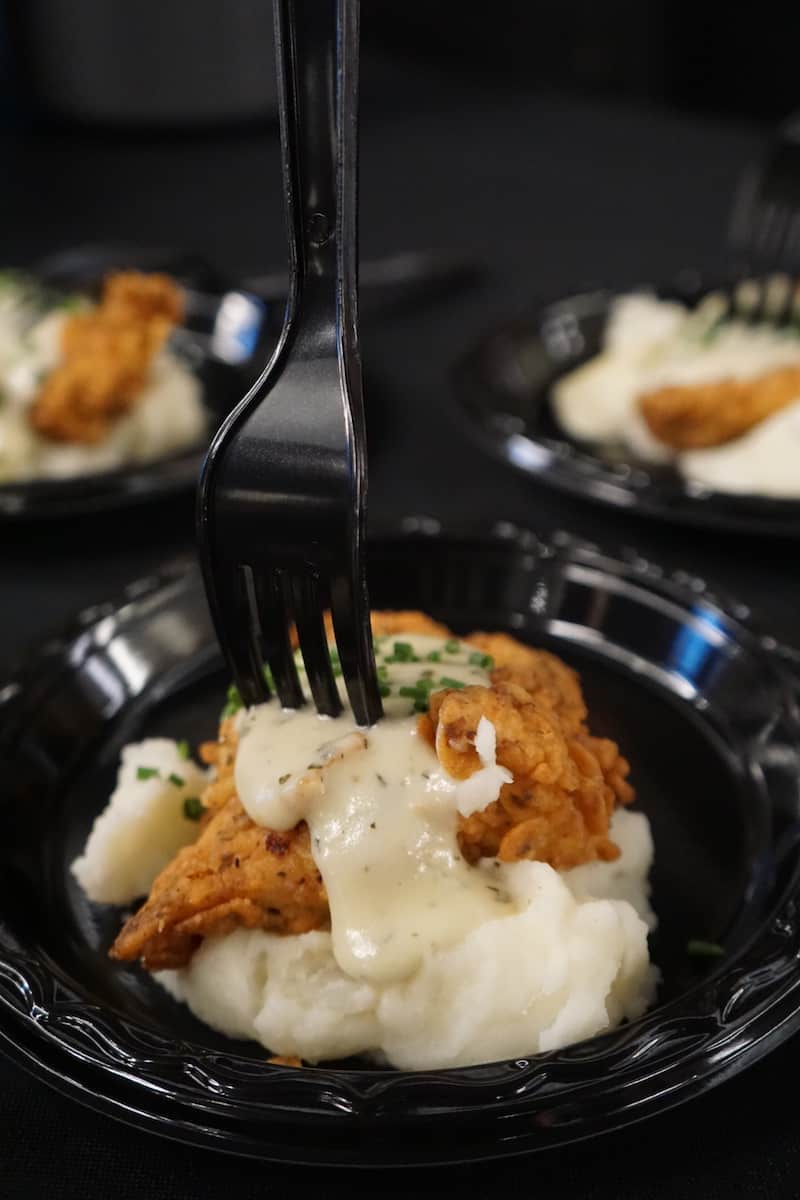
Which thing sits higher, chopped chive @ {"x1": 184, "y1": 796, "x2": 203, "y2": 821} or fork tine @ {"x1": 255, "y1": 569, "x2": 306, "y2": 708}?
fork tine @ {"x1": 255, "y1": 569, "x2": 306, "y2": 708}

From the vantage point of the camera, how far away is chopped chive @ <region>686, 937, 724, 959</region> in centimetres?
196

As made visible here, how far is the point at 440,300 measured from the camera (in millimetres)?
4918

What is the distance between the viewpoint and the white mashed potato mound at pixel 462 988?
5.99ft

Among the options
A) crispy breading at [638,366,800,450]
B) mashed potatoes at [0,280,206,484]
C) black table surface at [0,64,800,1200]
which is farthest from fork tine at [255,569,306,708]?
crispy breading at [638,366,800,450]

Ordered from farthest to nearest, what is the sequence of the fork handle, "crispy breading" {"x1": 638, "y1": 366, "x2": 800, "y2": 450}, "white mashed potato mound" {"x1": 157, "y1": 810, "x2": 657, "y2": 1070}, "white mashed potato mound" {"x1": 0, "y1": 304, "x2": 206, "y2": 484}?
"white mashed potato mound" {"x1": 0, "y1": 304, "x2": 206, "y2": 484} < "crispy breading" {"x1": 638, "y1": 366, "x2": 800, "y2": 450} < "white mashed potato mound" {"x1": 157, "y1": 810, "x2": 657, "y2": 1070} < the fork handle

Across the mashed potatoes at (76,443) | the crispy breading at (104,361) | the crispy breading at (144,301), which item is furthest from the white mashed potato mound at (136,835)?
the crispy breading at (144,301)

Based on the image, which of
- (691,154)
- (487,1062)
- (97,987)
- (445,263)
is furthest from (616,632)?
(691,154)

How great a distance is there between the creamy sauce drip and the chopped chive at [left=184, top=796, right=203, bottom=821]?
0.69 ft

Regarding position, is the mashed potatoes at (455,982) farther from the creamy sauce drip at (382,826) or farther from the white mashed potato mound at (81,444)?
the white mashed potato mound at (81,444)

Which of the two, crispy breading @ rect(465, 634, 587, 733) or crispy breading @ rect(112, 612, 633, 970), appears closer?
crispy breading @ rect(112, 612, 633, 970)

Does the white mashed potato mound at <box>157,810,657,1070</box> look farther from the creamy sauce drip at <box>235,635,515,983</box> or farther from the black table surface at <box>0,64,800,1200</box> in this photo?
the black table surface at <box>0,64,800,1200</box>

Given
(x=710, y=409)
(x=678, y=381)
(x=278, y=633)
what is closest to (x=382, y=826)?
(x=278, y=633)

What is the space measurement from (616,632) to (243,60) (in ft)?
17.9

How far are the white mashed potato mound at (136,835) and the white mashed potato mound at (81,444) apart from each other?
4.89 feet
